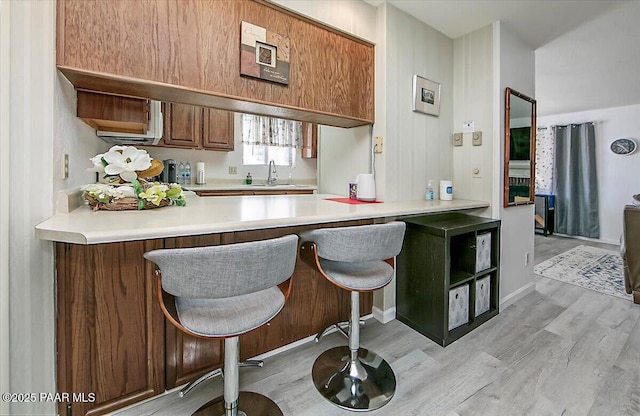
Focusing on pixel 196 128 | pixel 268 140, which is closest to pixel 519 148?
pixel 268 140

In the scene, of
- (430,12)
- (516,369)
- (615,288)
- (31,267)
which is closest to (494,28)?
(430,12)

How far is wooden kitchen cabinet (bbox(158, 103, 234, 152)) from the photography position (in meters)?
3.46

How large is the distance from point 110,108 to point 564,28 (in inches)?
134

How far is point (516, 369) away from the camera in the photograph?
5.55 ft

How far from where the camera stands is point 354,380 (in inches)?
61.2

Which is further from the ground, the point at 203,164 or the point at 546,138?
the point at 546,138

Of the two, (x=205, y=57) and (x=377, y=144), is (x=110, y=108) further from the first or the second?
(x=377, y=144)

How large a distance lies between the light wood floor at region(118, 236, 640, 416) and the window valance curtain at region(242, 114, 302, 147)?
3115 millimetres

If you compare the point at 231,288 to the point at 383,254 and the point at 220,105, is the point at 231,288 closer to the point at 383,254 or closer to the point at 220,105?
the point at 383,254

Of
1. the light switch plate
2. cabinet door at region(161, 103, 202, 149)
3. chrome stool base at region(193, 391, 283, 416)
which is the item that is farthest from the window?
chrome stool base at region(193, 391, 283, 416)

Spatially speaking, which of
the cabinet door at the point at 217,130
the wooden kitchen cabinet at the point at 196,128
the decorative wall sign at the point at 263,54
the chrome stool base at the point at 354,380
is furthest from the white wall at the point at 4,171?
the cabinet door at the point at 217,130

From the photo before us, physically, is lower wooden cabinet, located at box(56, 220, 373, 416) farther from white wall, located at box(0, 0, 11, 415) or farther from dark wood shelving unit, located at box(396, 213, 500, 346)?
dark wood shelving unit, located at box(396, 213, 500, 346)

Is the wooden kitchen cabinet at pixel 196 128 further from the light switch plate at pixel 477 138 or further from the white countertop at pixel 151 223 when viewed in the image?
the light switch plate at pixel 477 138

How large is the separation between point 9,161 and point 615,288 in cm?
454
